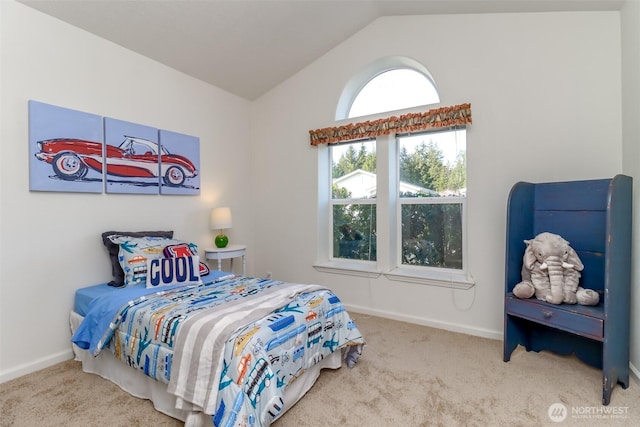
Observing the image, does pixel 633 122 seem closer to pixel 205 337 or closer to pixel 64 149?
pixel 205 337

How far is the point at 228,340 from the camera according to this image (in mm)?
1499

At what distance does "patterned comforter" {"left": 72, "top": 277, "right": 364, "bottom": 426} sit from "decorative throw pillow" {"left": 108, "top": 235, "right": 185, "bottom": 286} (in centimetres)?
29

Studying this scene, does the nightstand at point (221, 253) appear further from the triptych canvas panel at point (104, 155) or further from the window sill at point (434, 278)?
the window sill at point (434, 278)

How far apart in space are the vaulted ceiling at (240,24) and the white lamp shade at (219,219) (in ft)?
4.63

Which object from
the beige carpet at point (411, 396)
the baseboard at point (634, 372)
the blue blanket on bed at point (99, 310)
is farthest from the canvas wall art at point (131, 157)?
the baseboard at point (634, 372)

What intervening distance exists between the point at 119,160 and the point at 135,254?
0.85 meters

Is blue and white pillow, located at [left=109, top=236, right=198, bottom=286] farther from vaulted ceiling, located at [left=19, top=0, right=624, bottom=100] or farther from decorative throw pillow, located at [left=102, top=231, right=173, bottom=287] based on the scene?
vaulted ceiling, located at [left=19, top=0, right=624, bottom=100]

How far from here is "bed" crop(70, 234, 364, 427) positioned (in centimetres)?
144

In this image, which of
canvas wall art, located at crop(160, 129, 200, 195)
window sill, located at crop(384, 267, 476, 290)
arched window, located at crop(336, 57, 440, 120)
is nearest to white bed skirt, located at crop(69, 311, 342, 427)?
window sill, located at crop(384, 267, 476, 290)

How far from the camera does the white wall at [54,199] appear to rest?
2086 millimetres

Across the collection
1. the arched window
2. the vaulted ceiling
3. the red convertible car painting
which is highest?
the vaulted ceiling

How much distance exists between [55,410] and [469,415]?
7.28ft

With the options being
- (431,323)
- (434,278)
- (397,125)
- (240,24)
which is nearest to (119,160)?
(240,24)

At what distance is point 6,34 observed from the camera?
2068 millimetres
